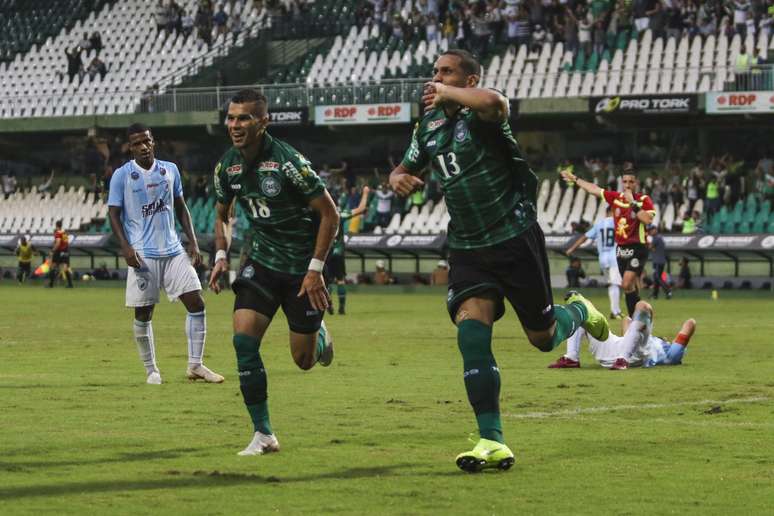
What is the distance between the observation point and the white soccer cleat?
577 inches

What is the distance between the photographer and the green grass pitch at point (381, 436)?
25.7 ft

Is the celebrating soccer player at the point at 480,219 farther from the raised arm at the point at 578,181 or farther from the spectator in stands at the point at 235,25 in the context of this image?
the spectator in stands at the point at 235,25

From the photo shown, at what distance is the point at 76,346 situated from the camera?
2086 centimetres

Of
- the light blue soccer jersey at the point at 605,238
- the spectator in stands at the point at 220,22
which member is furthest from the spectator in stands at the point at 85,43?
the light blue soccer jersey at the point at 605,238

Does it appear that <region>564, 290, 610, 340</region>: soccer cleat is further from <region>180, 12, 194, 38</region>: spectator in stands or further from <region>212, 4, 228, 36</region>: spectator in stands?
<region>180, 12, 194, 38</region>: spectator in stands

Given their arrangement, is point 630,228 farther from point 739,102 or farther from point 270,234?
point 739,102

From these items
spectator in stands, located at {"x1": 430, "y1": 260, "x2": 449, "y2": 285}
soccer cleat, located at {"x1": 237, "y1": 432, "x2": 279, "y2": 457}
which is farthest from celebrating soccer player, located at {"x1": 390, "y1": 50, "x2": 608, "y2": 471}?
spectator in stands, located at {"x1": 430, "y1": 260, "x2": 449, "y2": 285}

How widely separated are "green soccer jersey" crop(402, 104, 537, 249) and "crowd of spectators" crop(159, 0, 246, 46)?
4892 centimetres

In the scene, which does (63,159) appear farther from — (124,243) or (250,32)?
(124,243)

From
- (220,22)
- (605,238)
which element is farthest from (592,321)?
(220,22)

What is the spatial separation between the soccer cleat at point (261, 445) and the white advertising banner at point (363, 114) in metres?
38.6

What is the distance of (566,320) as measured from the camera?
10.8m

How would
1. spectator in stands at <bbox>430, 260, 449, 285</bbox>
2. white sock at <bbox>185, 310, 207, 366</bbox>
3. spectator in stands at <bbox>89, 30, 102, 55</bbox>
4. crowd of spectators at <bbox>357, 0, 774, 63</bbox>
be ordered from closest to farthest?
1. white sock at <bbox>185, 310, 207, 366</bbox>
2. spectator in stands at <bbox>430, 260, 449, 285</bbox>
3. crowd of spectators at <bbox>357, 0, 774, 63</bbox>
4. spectator in stands at <bbox>89, 30, 102, 55</bbox>

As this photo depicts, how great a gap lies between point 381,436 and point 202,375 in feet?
15.6
